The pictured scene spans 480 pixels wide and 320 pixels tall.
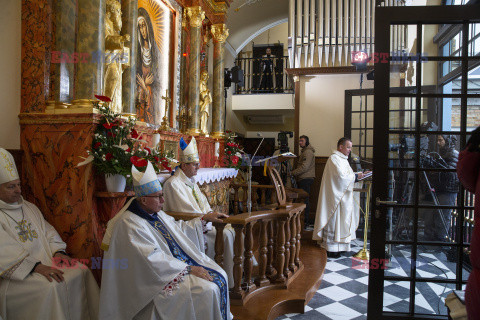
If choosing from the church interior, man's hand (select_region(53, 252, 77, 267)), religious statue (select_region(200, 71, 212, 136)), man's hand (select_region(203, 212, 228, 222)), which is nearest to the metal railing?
religious statue (select_region(200, 71, 212, 136))

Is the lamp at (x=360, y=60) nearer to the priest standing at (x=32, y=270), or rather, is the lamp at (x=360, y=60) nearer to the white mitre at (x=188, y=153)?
Result: the white mitre at (x=188, y=153)

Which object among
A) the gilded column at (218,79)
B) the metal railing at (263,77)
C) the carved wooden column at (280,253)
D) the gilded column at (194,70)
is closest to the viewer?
the carved wooden column at (280,253)

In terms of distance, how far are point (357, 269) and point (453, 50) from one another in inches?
125

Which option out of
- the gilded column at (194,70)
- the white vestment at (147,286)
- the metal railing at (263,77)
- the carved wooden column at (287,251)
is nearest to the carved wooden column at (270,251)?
the carved wooden column at (287,251)

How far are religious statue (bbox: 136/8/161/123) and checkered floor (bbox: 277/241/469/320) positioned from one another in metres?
3.42

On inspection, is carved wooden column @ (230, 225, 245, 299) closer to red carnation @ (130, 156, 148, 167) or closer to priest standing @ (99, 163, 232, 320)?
priest standing @ (99, 163, 232, 320)

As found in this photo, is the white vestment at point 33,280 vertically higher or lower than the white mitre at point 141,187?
lower

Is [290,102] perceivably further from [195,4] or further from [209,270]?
[209,270]

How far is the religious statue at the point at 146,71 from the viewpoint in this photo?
555cm

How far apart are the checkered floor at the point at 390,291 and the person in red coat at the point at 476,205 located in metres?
1.32

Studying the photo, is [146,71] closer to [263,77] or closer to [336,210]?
[336,210]

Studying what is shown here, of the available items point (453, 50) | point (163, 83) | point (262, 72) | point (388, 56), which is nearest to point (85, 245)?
point (388, 56)

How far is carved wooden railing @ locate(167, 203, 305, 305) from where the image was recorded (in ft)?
10.8

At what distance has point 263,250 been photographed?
12.0 ft
